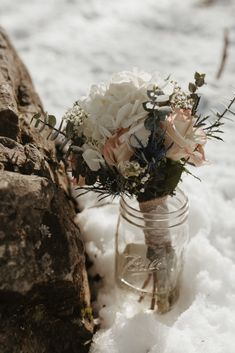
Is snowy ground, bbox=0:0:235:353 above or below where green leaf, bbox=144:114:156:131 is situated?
below

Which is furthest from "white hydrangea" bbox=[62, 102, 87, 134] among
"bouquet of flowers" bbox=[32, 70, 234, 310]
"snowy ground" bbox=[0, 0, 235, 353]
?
"snowy ground" bbox=[0, 0, 235, 353]

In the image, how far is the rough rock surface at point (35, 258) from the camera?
1.52 metres

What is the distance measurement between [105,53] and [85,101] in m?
2.24

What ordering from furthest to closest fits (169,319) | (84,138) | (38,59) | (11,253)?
(38,59) → (169,319) → (84,138) → (11,253)

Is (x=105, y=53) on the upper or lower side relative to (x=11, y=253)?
lower

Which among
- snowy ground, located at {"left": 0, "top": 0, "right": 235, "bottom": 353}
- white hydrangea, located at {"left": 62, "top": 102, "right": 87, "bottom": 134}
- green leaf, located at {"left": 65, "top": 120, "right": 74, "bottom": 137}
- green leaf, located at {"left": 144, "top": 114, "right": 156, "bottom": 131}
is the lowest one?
snowy ground, located at {"left": 0, "top": 0, "right": 235, "bottom": 353}

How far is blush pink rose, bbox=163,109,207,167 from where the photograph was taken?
1527mm

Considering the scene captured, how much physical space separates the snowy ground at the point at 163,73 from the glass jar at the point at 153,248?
0.07 meters

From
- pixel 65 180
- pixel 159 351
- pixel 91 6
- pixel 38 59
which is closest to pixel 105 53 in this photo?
pixel 38 59

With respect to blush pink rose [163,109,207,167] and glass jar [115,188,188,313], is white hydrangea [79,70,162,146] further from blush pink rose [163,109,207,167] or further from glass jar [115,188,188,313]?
glass jar [115,188,188,313]

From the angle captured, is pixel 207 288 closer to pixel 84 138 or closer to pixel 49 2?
pixel 84 138

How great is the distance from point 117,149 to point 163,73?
2053 millimetres

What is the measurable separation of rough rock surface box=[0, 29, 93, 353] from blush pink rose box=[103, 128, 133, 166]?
23 centimetres

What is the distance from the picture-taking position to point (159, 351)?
1.74 meters
